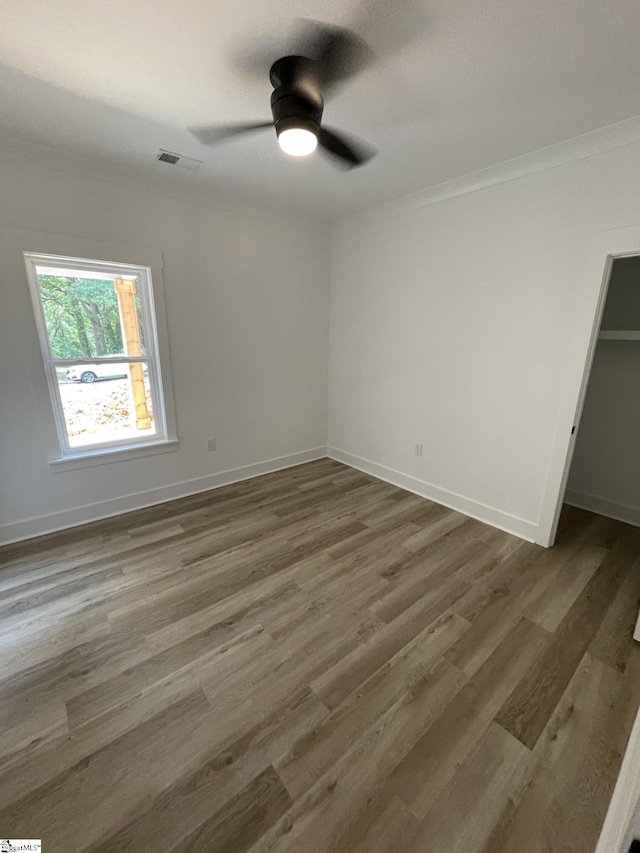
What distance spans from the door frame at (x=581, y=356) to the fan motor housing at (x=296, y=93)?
73.2 inches

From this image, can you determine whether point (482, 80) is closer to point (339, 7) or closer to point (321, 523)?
point (339, 7)

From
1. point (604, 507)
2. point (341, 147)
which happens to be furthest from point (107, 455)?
point (604, 507)

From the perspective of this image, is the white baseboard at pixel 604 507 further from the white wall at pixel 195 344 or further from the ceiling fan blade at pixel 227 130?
the ceiling fan blade at pixel 227 130

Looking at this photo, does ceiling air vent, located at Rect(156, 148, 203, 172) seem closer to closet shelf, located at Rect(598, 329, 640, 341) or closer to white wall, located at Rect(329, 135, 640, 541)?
white wall, located at Rect(329, 135, 640, 541)

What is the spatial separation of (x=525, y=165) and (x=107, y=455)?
372cm

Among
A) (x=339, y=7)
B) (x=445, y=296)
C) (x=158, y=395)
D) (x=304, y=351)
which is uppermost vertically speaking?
(x=339, y=7)

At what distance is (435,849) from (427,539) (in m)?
1.72

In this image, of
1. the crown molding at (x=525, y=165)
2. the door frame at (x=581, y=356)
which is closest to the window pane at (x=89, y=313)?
the crown molding at (x=525, y=165)

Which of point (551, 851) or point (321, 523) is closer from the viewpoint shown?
point (551, 851)

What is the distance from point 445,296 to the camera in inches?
116

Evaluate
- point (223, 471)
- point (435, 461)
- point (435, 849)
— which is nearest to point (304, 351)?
point (223, 471)

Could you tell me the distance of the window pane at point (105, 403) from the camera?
270cm

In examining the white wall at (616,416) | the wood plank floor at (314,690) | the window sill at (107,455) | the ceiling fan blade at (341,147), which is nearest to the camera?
the wood plank floor at (314,690)

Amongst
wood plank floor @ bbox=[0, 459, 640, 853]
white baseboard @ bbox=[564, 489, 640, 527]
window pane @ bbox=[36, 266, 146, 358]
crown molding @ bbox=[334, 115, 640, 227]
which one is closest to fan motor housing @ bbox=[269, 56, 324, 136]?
crown molding @ bbox=[334, 115, 640, 227]
